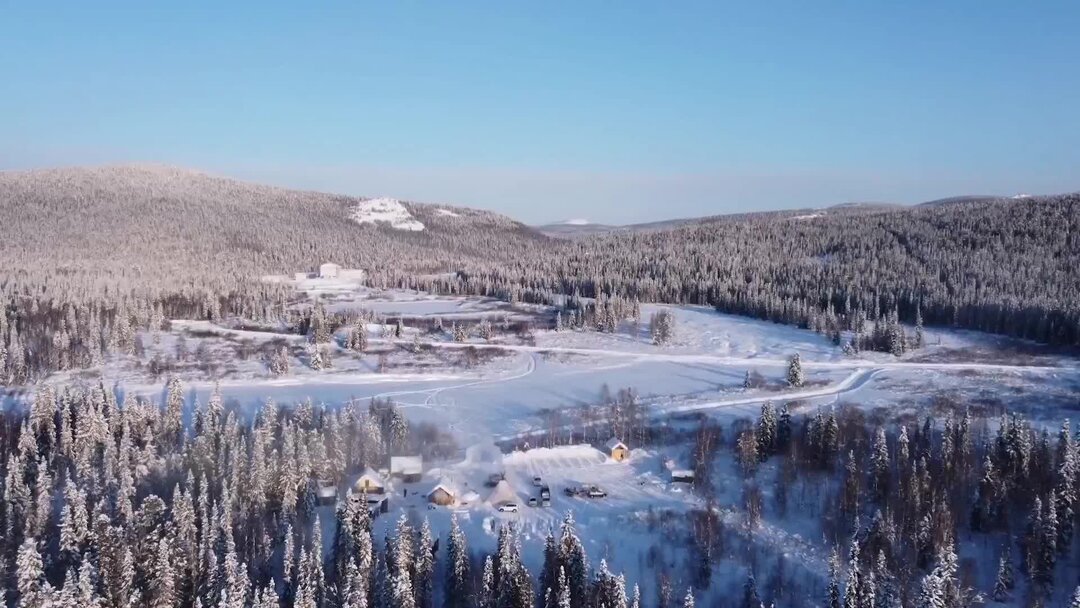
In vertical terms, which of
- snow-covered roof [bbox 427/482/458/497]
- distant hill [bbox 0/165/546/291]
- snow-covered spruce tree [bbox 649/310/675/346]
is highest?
distant hill [bbox 0/165/546/291]

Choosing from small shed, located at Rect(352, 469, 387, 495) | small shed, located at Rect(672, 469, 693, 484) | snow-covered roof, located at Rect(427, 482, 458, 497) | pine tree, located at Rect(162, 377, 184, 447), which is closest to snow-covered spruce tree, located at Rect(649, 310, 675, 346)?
small shed, located at Rect(672, 469, 693, 484)

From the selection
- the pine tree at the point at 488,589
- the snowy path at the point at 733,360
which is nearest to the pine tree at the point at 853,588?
the pine tree at the point at 488,589

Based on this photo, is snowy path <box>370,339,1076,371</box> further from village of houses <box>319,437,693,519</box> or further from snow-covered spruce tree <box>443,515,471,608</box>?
snow-covered spruce tree <box>443,515,471,608</box>

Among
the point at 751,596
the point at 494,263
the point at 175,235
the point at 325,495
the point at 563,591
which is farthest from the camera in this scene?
the point at 494,263

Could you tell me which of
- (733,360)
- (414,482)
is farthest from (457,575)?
(733,360)

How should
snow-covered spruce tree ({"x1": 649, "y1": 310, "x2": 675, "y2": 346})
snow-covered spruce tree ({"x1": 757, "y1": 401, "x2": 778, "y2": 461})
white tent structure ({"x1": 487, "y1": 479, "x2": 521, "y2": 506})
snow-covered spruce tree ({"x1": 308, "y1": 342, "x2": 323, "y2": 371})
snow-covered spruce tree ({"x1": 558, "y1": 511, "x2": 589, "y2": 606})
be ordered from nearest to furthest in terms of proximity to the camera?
1. snow-covered spruce tree ({"x1": 558, "y1": 511, "x2": 589, "y2": 606})
2. white tent structure ({"x1": 487, "y1": 479, "x2": 521, "y2": 506})
3. snow-covered spruce tree ({"x1": 757, "y1": 401, "x2": 778, "y2": 461})
4. snow-covered spruce tree ({"x1": 308, "y1": 342, "x2": 323, "y2": 371})
5. snow-covered spruce tree ({"x1": 649, "y1": 310, "x2": 675, "y2": 346})

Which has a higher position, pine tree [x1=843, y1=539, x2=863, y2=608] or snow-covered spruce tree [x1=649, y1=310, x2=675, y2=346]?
snow-covered spruce tree [x1=649, y1=310, x2=675, y2=346]

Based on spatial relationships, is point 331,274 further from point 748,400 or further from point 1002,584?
point 1002,584
